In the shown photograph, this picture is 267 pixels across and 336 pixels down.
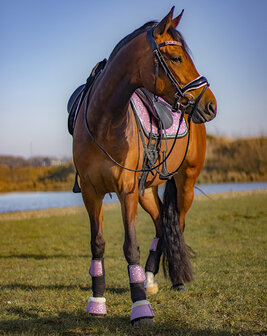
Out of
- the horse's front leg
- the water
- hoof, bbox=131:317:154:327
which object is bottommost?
the water

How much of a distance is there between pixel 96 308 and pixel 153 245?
1452 mm

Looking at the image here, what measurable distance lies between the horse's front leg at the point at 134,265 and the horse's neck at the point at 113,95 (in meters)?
0.69

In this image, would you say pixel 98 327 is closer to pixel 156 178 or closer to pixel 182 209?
pixel 156 178

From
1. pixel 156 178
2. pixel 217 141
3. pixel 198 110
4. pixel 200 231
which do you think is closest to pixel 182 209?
pixel 156 178

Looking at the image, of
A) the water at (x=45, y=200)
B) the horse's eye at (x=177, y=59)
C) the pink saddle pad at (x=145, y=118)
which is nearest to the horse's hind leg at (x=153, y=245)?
the pink saddle pad at (x=145, y=118)

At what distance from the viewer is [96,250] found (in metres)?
3.81

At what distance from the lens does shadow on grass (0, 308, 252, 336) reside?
3.13 m

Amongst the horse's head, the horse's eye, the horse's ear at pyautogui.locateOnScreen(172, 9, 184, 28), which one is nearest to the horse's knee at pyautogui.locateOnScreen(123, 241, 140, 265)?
the horse's head

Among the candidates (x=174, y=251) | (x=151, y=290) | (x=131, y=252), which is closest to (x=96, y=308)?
(x=131, y=252)

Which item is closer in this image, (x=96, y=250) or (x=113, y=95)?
(x=113, y=95)

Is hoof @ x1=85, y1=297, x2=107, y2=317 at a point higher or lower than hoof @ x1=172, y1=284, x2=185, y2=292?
higher

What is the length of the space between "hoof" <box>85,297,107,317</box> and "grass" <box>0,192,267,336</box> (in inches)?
2.2

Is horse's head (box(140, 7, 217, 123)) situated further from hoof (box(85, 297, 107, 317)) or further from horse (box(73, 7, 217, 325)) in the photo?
hoof (box(85, 297, 107, 317))

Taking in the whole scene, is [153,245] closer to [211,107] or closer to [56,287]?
[56,287]
